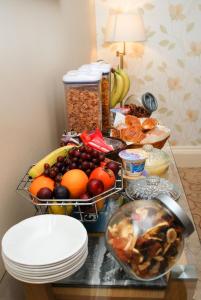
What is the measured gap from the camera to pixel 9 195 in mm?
819

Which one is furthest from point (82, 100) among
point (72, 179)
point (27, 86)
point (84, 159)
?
point (72, 179)

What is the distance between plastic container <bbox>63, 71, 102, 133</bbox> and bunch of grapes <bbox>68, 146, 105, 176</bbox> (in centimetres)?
29

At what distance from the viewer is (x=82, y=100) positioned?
1.14 meters

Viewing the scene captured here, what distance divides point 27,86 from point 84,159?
1.06 feet

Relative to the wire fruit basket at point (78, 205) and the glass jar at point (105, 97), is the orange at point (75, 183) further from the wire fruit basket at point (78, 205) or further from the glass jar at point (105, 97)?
the glass jar at point (105, 97)

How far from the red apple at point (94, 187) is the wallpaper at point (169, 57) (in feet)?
6.74

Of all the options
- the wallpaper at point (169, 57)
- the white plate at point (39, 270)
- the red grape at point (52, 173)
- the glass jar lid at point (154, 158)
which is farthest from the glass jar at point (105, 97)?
the wallpaper at point (169, 57)

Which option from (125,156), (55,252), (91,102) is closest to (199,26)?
(91,102)

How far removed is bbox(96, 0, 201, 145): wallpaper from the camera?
7.93ft

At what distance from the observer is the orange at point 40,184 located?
763 mm

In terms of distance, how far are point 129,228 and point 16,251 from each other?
24 cm

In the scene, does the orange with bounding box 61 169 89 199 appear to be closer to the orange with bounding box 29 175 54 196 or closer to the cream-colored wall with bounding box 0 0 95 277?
the orange with bounding box 29 175 54 196

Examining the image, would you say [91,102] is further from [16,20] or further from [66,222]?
[66,222]

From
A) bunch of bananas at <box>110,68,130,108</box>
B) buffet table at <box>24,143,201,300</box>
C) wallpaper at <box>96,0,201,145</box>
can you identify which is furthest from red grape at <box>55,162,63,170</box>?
wallpaper at <box>96,0,201,145</box>
